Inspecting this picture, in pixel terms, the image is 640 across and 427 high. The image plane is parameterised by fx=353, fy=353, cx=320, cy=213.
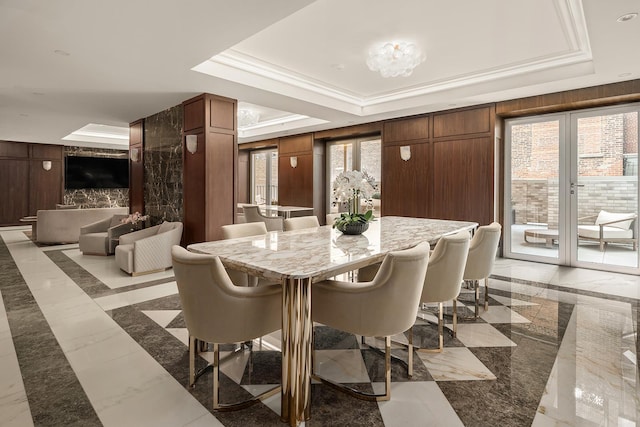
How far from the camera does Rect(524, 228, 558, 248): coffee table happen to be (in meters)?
5.25

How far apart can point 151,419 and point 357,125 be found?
6340mm

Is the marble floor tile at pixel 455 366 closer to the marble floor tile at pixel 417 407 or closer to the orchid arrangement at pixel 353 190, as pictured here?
the marble floor tile at pixel 417 407

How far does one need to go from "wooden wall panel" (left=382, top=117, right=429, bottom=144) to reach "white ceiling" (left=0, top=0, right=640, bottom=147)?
13.4 inches

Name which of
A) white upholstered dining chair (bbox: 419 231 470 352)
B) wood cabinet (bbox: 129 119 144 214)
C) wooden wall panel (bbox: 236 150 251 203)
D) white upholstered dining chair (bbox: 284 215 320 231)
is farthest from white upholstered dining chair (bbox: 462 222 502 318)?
wooden wall panel (bbox: 236 150 251 203)

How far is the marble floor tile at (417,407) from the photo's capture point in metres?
1.71

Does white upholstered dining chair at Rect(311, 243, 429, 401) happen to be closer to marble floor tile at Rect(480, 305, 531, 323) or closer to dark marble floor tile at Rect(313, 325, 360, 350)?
dark marble floor tile at Rect(313, 325, 360, 350)

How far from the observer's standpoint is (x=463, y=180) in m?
5.78

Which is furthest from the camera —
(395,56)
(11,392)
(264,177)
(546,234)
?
(264,177)

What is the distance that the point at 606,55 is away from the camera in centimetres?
340

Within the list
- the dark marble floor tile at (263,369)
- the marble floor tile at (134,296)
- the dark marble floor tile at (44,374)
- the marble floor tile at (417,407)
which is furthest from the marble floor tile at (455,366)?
the marble floor tile at (134,296)

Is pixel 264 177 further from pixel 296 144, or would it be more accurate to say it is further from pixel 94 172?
pixel 94 172

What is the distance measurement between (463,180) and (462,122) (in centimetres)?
94

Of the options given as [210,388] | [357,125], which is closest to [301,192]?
[357,125]

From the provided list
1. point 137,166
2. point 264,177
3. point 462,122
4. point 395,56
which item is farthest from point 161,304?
point 264,177
